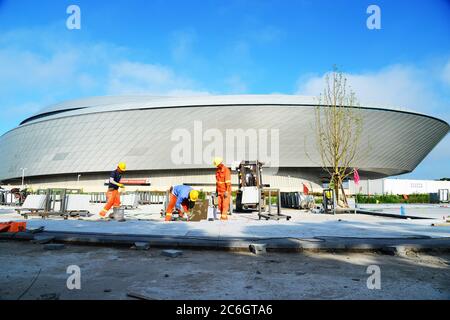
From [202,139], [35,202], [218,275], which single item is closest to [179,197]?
[35,202]

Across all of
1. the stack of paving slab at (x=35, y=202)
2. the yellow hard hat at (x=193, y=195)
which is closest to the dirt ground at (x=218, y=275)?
the yellow hard hat at (x=193, y=195)

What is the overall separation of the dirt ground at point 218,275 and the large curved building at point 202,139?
148 ft

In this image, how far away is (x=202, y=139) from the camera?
51938 mm

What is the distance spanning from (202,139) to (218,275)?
48.7 metres

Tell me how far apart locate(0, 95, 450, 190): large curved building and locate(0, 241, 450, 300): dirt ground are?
4519 cm

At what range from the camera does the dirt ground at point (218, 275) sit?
284cm

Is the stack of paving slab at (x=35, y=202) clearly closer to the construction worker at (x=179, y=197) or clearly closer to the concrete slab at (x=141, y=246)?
the construction worker at (x=179, y=197)

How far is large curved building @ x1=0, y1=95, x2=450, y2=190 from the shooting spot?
5138 centimetres

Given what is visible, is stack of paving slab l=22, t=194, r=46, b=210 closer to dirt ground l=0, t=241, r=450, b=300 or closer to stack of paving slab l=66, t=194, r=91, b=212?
stack of paving slab l=66, t=194, r=91, b=212

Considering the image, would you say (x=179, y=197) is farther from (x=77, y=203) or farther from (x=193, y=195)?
(x=77, y=203)
